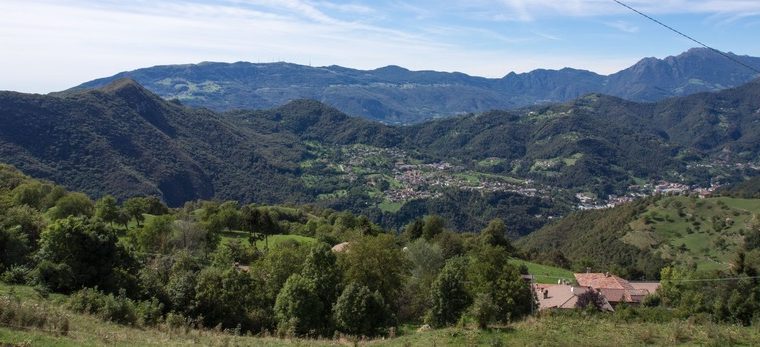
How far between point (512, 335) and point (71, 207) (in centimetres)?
4013

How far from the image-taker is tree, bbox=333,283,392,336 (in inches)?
711

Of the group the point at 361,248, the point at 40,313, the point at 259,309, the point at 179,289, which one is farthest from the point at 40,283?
the point at 361,248

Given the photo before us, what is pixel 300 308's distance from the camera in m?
18.9

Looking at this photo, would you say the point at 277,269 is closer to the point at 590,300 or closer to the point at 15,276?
the point at 15,276

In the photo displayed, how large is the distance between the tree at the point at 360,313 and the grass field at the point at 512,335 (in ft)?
12.8

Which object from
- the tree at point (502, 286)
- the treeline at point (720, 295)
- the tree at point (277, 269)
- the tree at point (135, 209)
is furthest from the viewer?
the tree at point (135, 209)

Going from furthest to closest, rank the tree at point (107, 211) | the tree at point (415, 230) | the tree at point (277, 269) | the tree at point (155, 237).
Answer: the tree at point (415, 230)
the tree at point (107, 211)
the tree at point (155, 237)
the tree at point (277, 269)

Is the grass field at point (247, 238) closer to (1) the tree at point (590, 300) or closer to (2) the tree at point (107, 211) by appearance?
(2) the tree at point (107, 211)

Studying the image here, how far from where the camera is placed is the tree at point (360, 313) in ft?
59.3

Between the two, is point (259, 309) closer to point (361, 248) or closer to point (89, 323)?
point (361, 248)

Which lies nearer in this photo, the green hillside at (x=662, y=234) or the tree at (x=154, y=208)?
the tree at (x=154, y=208)

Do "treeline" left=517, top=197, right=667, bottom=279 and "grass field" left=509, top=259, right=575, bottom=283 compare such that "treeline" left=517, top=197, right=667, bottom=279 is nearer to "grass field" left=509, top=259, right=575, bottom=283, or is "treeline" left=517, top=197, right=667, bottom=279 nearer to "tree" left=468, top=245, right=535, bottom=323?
"grass field" left=509, top=259, right=575, bottom=283

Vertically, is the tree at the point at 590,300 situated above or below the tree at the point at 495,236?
above

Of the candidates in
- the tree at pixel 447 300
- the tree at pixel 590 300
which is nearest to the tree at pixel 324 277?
the tree at pixel 447 300
